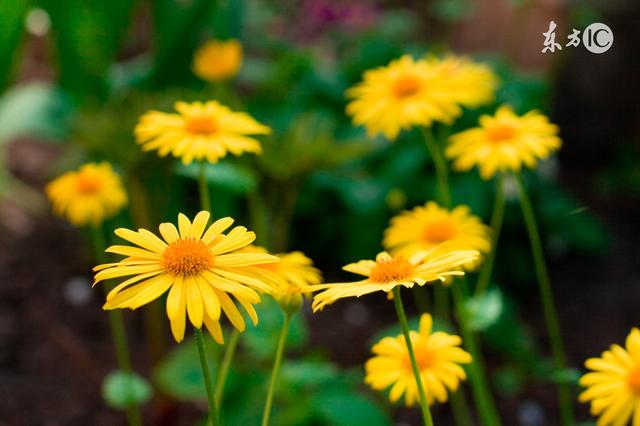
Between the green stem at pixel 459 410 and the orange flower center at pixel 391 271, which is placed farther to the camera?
the green stem at pixel 459 410

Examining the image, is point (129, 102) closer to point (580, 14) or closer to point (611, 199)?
point (580, 14)

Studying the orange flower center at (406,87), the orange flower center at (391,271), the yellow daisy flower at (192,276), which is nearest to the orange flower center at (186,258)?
the yellow daisy flower at (192,276)

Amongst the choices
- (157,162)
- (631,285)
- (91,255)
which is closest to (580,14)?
(631,285)

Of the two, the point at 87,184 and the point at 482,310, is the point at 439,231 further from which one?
the point at 87,184

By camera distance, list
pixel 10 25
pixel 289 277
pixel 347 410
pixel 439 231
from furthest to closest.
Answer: pixel 10 25, pixel 347 410, pixel 439 231, pixel 289 277

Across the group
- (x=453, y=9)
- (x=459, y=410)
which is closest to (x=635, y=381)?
(x=459, y=410)

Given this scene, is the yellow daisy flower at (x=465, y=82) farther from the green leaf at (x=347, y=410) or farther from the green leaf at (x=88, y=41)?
the green leaf at (x=88, y=41)

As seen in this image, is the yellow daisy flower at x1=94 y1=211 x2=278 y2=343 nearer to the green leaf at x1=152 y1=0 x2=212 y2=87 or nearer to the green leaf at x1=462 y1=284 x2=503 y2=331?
the green leaf at x1=462 y1=284 x2=503 y2=331
